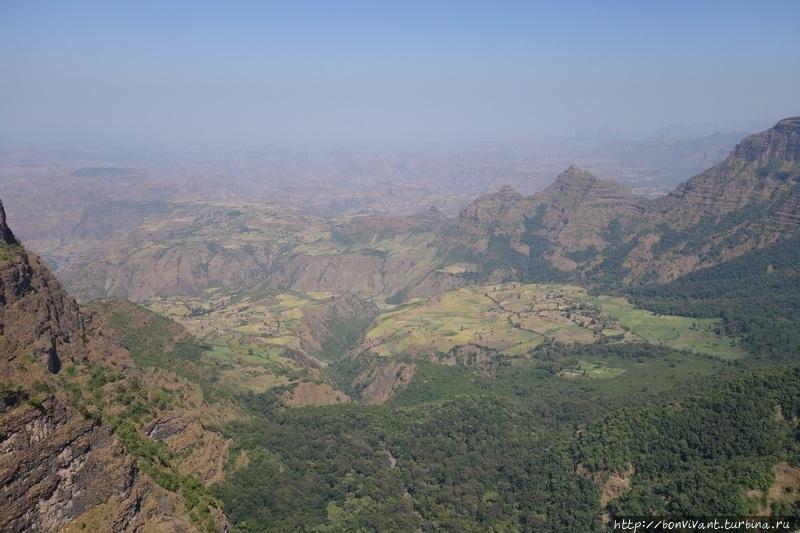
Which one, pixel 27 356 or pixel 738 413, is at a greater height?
pixel 27 356

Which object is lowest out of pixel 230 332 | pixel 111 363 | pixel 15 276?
pixel 230 332

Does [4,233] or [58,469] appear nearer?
[58,469]

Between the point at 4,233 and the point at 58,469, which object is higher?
the point at 4,233

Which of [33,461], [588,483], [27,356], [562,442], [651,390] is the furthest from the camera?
[651,390]

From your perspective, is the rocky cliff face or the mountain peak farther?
the mountain peak

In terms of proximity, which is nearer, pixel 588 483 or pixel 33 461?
pixel 33 461

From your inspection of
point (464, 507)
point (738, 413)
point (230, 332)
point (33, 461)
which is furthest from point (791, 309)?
point (33, 461)

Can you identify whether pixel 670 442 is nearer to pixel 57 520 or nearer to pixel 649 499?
pixel 649 499

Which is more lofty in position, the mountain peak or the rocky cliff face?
the mountain peak

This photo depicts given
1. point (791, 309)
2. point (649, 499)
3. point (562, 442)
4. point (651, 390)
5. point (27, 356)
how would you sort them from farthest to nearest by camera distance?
point (791, 309), point (651, 390), point (562, 442), point (649, 499), point (27, 356)

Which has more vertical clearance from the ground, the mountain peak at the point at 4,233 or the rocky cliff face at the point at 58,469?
the mountain peak at the point at 4,233

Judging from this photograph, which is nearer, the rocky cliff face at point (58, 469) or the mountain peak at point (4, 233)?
the rocky cliff face at point (58, 469)
